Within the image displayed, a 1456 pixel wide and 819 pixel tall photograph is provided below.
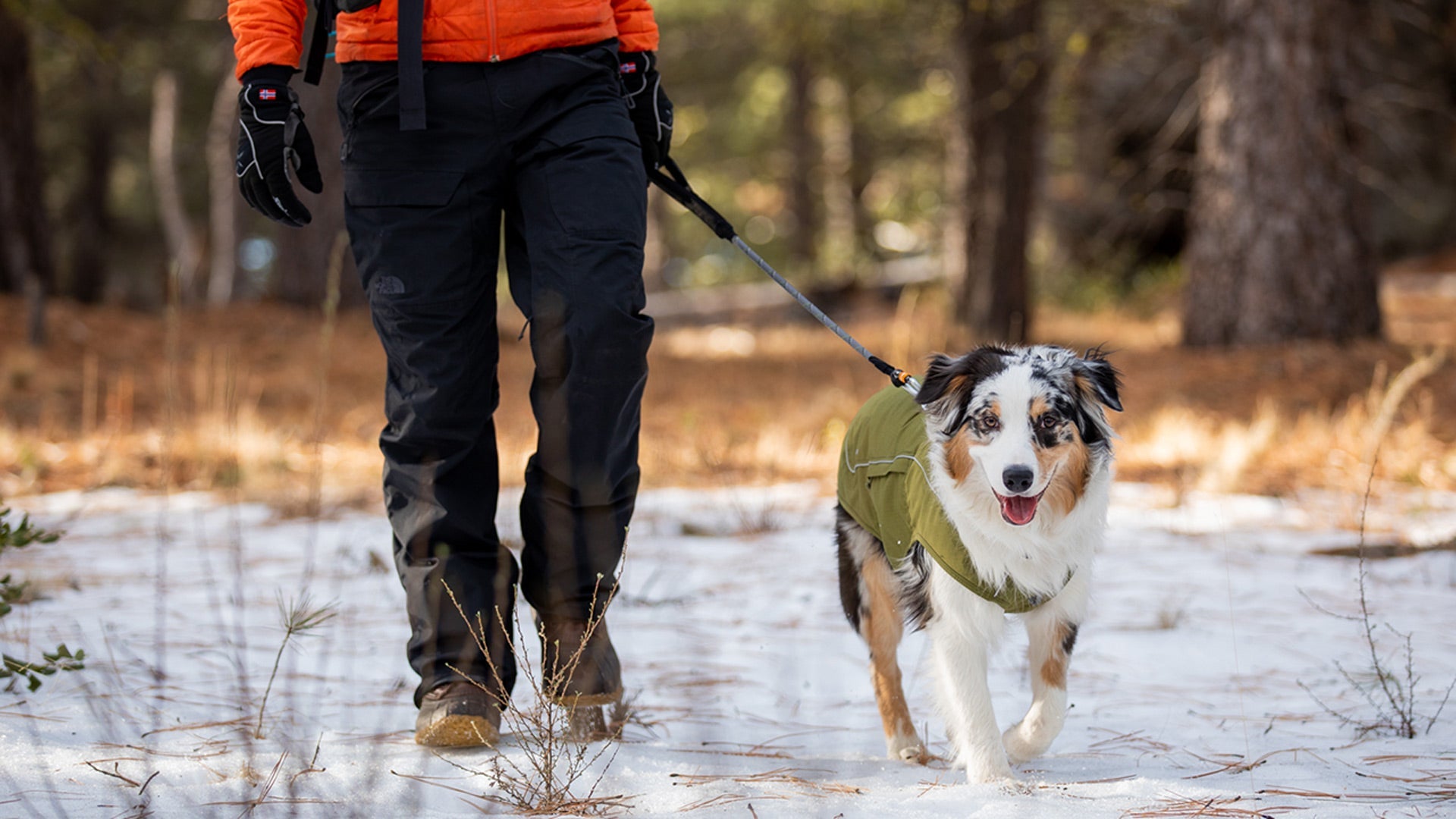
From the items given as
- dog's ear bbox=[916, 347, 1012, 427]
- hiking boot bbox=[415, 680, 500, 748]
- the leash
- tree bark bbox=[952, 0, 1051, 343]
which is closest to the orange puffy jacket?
the leash

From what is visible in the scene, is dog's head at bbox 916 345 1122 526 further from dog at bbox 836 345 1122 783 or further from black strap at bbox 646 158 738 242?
black strap at bbox 646 158 738 242

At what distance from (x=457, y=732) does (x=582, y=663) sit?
1.08 ft

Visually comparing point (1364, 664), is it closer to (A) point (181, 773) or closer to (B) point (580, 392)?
(B) point (580, 392)

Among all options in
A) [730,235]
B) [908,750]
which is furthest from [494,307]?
[908,750]

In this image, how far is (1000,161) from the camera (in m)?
11.0

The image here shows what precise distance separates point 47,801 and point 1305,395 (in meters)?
7.04

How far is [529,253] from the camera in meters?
2.92

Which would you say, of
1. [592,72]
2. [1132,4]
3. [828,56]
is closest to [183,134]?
[828,56]

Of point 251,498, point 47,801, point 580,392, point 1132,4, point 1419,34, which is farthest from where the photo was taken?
point 1419,34

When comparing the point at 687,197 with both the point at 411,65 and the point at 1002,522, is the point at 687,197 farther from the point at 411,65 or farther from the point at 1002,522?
the point at 1002,522

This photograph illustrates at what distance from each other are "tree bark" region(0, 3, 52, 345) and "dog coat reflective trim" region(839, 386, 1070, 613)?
9326mm

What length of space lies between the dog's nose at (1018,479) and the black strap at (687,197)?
109 cm

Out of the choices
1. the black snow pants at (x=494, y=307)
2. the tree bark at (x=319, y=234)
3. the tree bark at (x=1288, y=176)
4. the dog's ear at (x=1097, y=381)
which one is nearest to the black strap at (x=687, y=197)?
the black snow pants at (x=494, y=307)

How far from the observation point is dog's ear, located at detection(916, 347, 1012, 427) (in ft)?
9.72
